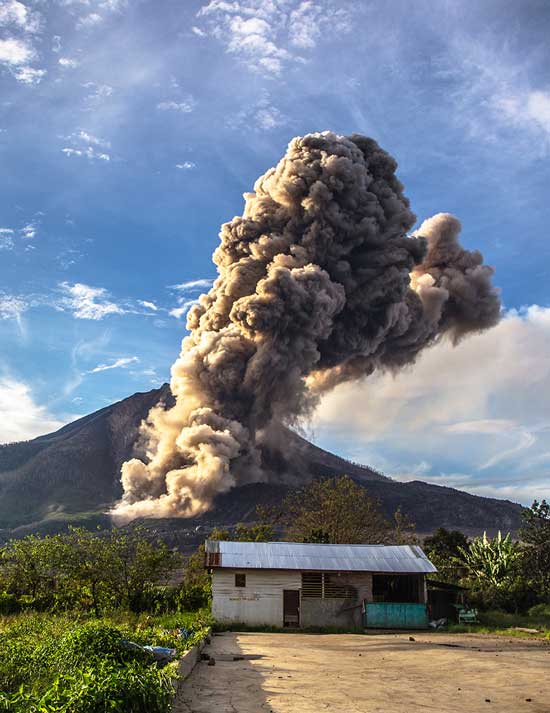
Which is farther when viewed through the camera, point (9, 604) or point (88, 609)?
point (88, 609)

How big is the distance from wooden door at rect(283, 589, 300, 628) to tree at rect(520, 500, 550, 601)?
32.3 ft

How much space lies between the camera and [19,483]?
116812mm

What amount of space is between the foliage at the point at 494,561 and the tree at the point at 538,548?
0.57 metres

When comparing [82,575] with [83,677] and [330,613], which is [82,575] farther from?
[83,677]

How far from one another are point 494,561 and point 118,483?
9848 cm

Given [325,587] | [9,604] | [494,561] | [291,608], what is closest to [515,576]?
[494,561]

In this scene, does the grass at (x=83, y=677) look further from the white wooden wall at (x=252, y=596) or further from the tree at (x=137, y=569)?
the white wooden wall at (x=252, y=596)

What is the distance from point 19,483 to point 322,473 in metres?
54.8

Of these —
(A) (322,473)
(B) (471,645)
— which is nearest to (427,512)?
(A) (322,473)

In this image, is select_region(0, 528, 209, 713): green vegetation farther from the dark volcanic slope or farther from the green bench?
the dark volcanic slope

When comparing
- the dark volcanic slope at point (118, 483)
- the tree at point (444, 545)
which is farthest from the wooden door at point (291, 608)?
the dark volcanic slope at point (118, 483)

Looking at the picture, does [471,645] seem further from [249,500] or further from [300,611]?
[249,500]

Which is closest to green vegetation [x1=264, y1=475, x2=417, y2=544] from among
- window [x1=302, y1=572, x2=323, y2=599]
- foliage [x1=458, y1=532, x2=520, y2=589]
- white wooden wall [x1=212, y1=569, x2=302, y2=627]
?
foliage [x1=458, y1=532, x2=520, y2=589]

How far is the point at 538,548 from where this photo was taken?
2738 centimetres
